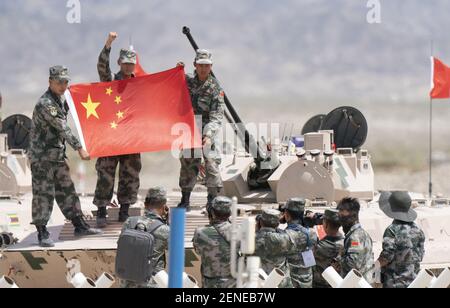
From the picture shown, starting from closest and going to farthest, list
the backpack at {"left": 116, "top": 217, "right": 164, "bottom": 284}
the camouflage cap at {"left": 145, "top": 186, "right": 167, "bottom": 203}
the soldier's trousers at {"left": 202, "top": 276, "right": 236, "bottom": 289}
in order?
the backpack at {"left": 116, "top": 217, "right": 164, "bottom": 284}
the soldier's trousers at {"left": 202, "top": 276, "right": 236, "bottom": 289}
the camouflage cap at {"left": 145, "top": 186, "right": 167, "bottom": 203}

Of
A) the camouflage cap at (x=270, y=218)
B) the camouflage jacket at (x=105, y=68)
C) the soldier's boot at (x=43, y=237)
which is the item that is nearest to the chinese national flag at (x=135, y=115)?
the camouflage jacket at (x=105, y=68)

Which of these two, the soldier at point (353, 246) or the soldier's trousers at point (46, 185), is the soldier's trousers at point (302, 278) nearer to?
the soldier at point (353, 246)

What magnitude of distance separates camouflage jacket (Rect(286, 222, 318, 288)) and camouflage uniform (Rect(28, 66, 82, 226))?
2859 mm

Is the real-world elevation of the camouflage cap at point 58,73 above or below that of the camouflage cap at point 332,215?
above

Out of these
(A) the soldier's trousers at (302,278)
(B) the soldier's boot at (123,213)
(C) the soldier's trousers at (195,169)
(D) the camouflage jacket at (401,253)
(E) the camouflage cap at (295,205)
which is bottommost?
(A) the soldier's trousers at (302,278)

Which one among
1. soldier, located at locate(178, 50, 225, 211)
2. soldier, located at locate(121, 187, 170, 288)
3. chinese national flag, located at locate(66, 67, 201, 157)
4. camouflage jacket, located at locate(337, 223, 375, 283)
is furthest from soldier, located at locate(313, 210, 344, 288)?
chinese national flag, located at locate(66, 67, 201, 157)

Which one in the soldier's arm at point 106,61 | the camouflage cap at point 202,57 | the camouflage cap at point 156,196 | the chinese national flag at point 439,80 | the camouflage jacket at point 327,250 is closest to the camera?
the camouflage cap at point 156,196

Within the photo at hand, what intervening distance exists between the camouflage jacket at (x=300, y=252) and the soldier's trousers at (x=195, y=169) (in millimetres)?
2361

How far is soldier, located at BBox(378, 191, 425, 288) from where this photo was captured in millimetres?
11211

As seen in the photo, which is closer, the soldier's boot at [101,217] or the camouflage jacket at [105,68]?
the camouflage jacket at [105,68]

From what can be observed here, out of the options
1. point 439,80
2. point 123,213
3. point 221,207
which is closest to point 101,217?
point 123,213

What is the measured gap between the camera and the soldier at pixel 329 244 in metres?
11.3

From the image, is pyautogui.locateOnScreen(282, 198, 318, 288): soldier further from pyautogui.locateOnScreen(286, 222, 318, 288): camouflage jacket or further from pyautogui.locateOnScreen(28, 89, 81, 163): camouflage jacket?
pyautogui.locateOnScreen(28, 89, 81, 163): camouflage jacket

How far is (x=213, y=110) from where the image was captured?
13.6 meters
